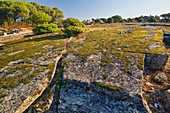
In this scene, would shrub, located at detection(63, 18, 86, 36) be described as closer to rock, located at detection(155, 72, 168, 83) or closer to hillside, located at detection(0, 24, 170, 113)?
hillside, located at detection(0, 24, 170, 113)

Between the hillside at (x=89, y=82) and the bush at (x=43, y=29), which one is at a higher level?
the bush at (x=43, y=29)

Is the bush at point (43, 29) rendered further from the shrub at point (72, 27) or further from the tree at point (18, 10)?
the tree at point (18, 10)

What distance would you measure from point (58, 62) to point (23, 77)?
368 centimetres

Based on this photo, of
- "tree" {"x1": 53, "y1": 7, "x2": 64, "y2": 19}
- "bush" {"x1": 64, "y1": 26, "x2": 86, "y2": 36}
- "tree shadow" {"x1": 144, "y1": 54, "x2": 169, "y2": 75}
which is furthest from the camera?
"tree" {"x1": 53, "y1": 7, "x2": 64, "y2": 19}

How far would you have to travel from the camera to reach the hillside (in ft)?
30.6

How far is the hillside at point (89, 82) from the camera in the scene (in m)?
9.34

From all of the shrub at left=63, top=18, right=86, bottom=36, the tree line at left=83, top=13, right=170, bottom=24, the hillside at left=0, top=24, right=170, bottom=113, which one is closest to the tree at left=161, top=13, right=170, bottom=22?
the tree line at left=83, top=13, right=170, bottom=24

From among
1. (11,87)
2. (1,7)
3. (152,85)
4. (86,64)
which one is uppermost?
(1,7)

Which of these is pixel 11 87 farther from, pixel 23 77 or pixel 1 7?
pixel 1 7

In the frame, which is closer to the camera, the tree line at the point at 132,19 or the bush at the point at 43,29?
the bush at the point at 43,29

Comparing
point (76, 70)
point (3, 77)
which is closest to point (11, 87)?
point (3, 77)

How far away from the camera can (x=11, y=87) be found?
36.0 feet

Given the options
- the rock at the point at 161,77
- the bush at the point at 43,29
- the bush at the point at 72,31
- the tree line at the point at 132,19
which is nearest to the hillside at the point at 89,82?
the rock at the point at 161,77

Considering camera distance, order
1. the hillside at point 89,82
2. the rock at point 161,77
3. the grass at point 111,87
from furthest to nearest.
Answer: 1. the rock at point 161,77
2. the grass at point 111,87
3. the hillside at point 89,82
